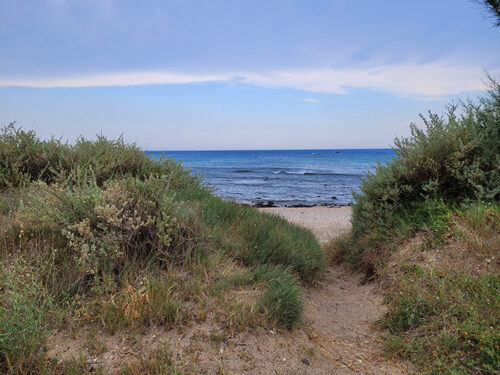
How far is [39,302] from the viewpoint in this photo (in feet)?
13.0

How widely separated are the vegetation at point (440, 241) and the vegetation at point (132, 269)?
132 cm

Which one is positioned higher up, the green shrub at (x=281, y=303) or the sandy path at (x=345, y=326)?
the green shrub at (x=281, y=303)

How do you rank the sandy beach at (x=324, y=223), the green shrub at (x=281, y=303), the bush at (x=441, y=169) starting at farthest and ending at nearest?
1. the sandy beach at (x=324, y=223)
2. the bush at (x=441, y=169)
3. the green shrub at (x=281, y=303)

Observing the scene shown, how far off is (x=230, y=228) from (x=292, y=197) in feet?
66.2

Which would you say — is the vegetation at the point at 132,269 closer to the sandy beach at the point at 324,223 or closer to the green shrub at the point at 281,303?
the green shrub at the point at 281,303

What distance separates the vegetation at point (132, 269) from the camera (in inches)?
145

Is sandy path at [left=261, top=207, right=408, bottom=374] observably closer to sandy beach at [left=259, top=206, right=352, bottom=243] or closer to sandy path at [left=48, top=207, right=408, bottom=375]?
sandy path at [left=48, top=207, right=408, bottom=375]

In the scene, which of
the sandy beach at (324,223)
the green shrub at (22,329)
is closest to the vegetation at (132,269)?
the green shrub at (22,329)

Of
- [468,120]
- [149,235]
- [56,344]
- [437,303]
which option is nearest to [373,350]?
[437,303]

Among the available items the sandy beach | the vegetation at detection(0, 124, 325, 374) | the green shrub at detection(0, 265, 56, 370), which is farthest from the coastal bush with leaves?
the sandy beach

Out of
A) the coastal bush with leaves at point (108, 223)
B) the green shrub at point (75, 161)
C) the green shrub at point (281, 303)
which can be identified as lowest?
the green shrub at point (281, 303)

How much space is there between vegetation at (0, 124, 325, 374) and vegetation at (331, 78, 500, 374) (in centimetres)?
132

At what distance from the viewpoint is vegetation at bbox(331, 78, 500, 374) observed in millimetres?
4020

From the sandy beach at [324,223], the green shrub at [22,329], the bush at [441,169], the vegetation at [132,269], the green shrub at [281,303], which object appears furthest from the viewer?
the sandy beach at [324,223]
